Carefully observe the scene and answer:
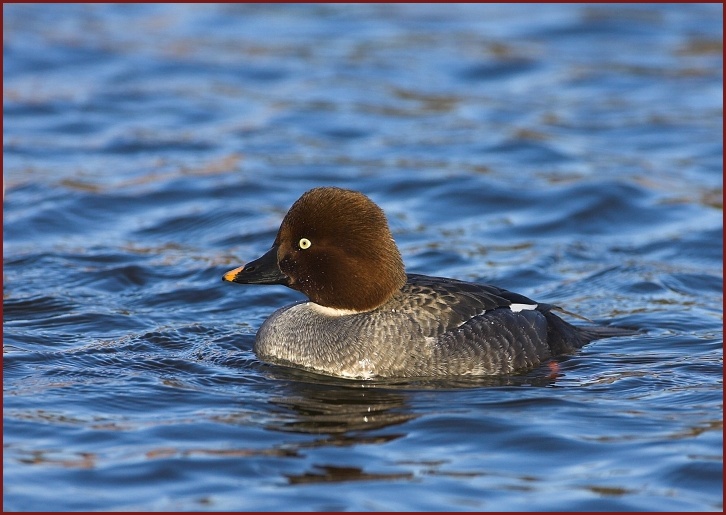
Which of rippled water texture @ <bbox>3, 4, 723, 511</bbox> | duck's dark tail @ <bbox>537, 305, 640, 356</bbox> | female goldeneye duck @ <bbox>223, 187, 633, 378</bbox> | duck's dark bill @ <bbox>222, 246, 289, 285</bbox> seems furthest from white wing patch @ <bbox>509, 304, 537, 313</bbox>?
duck's dark bill @ <bbox>222, 246, 289, 285</bbox>

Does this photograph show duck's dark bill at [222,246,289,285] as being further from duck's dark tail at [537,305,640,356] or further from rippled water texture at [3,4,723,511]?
duck's dark tail at [537,305,640,356]

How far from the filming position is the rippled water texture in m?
7.97

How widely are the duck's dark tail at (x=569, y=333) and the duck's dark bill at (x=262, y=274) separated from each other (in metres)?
2.21

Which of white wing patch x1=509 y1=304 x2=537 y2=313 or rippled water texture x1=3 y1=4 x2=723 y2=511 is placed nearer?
rippled water texture x1=3 y1=4 x2=723 y2=511

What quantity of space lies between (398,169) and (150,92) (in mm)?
5293

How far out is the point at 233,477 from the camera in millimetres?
7734

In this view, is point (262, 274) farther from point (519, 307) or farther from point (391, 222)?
point (391, 222)

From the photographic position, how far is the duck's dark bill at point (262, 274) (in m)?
10.1

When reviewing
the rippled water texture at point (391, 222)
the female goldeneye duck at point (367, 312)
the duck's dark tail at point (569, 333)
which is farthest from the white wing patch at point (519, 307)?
the rippled water texture at point (391, 222)

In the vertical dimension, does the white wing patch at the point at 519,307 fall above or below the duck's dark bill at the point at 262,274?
below

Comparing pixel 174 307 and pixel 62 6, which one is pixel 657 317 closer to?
pixel 174 307

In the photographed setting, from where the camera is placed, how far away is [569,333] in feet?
34.9

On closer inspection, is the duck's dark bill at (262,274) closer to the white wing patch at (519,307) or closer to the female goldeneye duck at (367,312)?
the female goldeneye duck at (367,312)

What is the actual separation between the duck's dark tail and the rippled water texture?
13cm
